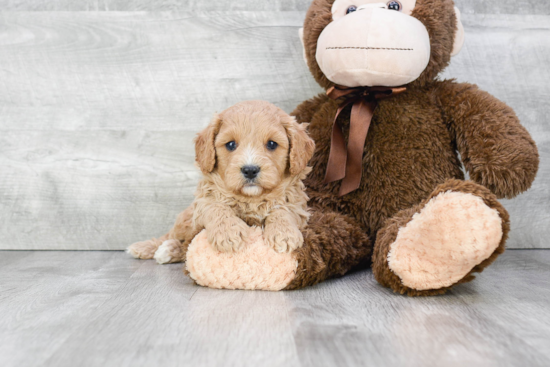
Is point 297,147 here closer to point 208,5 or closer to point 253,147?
point 253,147

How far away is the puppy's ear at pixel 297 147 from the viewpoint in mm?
1300

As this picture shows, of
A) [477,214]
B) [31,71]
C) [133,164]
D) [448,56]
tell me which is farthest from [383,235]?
[31,71]

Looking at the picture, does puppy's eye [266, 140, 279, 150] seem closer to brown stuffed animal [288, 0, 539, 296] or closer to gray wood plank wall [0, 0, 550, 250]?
brown stuffed animal [288, 0, 539, 296]

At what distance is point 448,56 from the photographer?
1.51m

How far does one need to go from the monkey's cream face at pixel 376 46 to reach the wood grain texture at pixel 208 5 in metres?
0.56

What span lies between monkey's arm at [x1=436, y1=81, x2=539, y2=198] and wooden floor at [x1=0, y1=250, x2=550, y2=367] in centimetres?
28

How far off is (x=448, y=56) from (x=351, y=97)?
0.32 meters

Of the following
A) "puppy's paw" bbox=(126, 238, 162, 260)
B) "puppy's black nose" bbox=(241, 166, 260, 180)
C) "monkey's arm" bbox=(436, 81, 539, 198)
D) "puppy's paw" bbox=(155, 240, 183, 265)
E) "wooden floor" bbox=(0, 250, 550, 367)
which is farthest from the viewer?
"puppy's paw" bbox=(126, 238, 162, 260)

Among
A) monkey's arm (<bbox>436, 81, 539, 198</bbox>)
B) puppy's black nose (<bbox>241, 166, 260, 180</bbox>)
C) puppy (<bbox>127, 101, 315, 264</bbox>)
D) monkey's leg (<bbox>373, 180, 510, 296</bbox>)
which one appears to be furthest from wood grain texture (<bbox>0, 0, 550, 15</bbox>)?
monkey's leg (<bbox>373, 180, 510, 296</bbox>)

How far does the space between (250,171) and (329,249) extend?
0.31m

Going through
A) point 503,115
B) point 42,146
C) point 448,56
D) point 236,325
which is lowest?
point 236,325

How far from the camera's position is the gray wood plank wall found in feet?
6.27

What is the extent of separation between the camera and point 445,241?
1100 millimetres

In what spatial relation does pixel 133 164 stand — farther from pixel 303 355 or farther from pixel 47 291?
pixel 303 355
